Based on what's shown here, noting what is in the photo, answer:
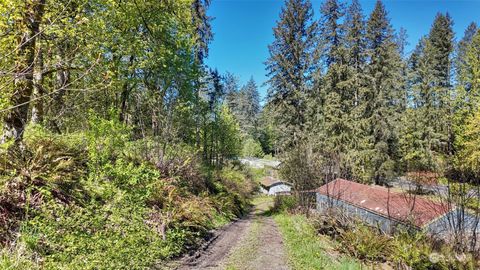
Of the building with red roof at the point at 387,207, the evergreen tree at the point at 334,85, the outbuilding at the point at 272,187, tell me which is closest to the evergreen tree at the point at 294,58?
the evergreen tree at the point at 334,85

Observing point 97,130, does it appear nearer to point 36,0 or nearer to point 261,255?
point 36,0

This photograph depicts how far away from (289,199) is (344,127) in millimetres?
7407

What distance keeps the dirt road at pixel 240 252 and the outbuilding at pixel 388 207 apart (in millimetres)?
3789

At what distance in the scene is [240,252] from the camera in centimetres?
873

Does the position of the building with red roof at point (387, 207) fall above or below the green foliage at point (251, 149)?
below

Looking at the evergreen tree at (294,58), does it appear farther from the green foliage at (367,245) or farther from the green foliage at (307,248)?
the green foliage at (367,245)

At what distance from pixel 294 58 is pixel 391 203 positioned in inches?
640

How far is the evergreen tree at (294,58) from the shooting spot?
25281mm

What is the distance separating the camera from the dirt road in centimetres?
744

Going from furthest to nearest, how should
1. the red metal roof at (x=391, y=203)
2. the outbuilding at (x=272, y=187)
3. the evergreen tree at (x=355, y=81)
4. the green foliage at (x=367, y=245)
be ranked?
the outbuilding at (x=272, y=187) → the evergreen tree at (x=355, y=81) → the red metal roof at (x=391, y=203) → the green foliage at (x=367, y=245)

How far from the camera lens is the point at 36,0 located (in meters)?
4.57

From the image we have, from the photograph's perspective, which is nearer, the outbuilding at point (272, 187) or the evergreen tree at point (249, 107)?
the outbuilding at point (272, 187)

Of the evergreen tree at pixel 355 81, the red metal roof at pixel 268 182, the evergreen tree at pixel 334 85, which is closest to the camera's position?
the evergreen tree at pixel 355 81

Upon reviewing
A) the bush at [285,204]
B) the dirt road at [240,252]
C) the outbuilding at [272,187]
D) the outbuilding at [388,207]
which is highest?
the outbuilding at [388,207]
